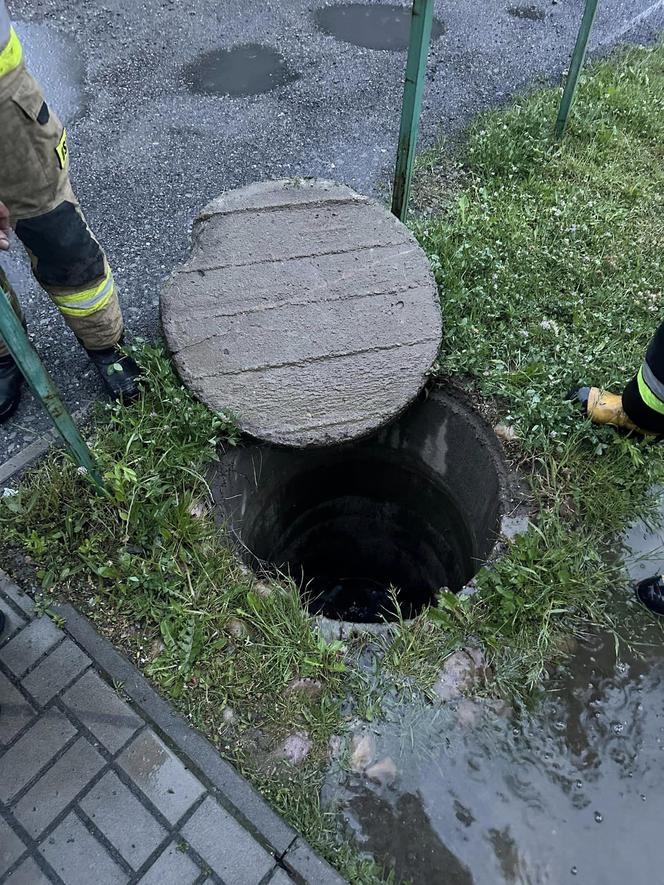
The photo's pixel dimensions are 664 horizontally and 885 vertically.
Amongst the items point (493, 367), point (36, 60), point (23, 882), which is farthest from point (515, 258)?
point (36, 60)

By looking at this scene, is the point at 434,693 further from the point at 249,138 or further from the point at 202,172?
the point at 249,138

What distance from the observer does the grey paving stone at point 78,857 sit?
70.0 inches

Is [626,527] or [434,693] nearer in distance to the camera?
[434,693]

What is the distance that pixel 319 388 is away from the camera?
2.64 meters

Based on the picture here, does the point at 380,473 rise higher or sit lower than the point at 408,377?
lower

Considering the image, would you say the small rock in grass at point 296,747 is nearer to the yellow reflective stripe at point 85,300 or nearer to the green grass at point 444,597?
the green grass at point 444,597

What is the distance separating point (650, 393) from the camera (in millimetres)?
2375

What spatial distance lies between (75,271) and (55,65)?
283 centimetres

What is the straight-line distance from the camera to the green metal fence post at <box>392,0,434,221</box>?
2.52 m

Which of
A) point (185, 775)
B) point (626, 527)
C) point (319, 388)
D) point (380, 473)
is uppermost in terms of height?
point (319, 388)

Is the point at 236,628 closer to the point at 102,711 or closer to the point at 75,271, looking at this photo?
the point at 102,711

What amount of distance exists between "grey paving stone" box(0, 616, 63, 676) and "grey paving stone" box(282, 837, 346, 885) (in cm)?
103

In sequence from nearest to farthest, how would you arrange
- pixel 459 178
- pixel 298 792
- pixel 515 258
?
pixel 298 792 → pixel 515 258 → pixel 459 178

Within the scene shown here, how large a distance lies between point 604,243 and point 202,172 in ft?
7.68
